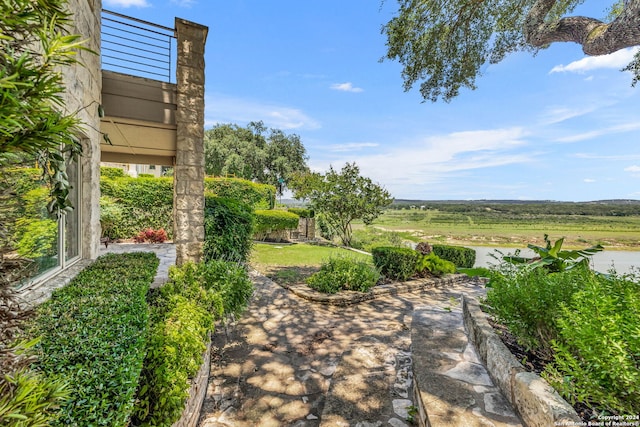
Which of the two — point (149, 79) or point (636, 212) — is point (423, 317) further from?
point (149, 79)

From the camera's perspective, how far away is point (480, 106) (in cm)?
927

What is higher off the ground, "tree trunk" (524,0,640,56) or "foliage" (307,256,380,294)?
"tree trunk" (524,0,640,56)

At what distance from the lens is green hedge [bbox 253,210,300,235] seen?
1435cm

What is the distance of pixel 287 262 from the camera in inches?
377

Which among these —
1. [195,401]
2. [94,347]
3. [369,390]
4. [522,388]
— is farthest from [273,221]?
[522,388]

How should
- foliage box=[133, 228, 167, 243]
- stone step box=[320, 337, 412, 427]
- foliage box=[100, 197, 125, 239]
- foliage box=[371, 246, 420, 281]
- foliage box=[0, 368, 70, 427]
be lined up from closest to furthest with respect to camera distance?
foliage box=[0, 368, 70, 427] → stone step box=[320, 337, 412, 427] → foliage box=[371, 246, 420, 281] → foliage box=[100, 197, 125, 239] → foliage box=[133, 228, 167, 243]

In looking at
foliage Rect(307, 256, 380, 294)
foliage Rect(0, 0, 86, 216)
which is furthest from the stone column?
foliage Rect(0, 0, 86, 216)

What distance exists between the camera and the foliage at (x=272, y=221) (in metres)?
14.4

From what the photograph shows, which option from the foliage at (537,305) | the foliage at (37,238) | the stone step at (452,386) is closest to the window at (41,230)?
the foliage at (37,238)

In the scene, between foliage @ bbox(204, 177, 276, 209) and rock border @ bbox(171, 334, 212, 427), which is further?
foliage @ bbox(204, 177, 276, 209)

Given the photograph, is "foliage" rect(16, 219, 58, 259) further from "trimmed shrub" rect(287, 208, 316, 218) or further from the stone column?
"trimmed shrub" rect(287, 208, 316, 218)

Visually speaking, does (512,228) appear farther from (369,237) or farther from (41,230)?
(41,230)

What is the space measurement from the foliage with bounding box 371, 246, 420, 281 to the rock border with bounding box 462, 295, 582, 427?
14.8 feet

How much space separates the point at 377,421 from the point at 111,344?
2.17 m
